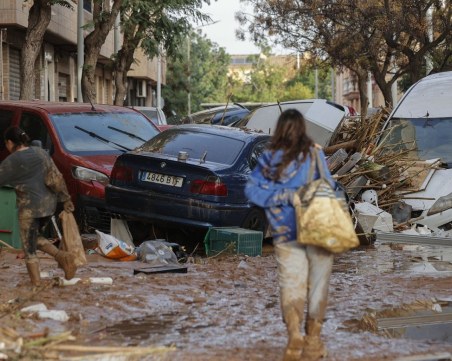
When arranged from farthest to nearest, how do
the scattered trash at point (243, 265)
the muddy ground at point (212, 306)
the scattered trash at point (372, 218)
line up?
the scattered trash at point (372, 218)
the scattered trash at point (243, 265)
the muddy ground at point (212, 306)

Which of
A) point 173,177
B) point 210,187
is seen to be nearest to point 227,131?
point 173,177

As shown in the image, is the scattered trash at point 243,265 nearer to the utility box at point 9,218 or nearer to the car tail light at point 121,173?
the car tail light at point 121,173

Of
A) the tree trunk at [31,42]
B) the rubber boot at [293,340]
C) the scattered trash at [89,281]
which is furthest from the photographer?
the tree trunk at [31,42]

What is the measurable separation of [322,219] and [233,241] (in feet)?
17.3

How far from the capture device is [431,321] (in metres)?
8.12

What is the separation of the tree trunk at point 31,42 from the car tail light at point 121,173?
9.71m

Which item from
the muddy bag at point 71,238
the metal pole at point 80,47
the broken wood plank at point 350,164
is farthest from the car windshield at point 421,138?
the metal pole at point 80,47

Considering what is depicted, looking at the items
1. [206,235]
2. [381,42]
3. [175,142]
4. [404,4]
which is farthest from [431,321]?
[381,42]

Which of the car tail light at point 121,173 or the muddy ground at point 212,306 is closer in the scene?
the muddy ground at point 212,306

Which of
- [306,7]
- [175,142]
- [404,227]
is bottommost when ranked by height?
[404,227]

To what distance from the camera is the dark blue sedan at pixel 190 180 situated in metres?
11.9

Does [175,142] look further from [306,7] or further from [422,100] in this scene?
[306,7]

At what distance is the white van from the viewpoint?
14.1 m

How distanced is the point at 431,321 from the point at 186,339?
2.07 meters
